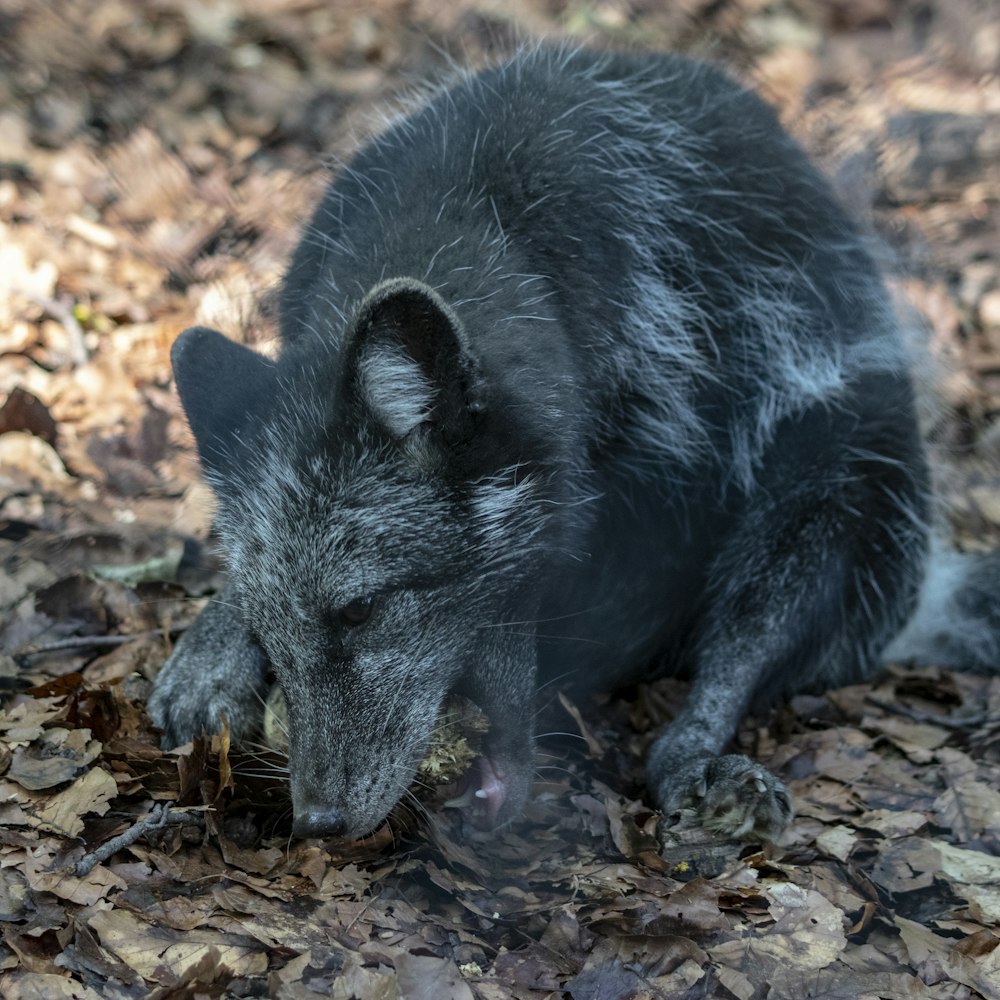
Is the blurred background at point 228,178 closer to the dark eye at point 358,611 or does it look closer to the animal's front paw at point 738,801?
the dark eye at point 358,611

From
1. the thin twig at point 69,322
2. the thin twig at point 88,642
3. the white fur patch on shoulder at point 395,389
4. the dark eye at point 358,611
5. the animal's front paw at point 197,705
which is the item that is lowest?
the animal's front paw at point 197,705

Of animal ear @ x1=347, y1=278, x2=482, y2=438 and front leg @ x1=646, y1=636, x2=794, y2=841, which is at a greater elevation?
animal ear @ x1=347, y1=278, x2=482, y2=438

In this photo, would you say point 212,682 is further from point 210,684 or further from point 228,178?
point 228,178

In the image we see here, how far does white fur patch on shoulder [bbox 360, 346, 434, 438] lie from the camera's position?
3.38 m

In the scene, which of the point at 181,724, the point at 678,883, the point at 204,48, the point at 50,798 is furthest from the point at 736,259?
the point at 204,48

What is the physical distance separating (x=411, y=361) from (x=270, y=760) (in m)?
1.49

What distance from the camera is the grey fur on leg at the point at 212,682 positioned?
13.5ft

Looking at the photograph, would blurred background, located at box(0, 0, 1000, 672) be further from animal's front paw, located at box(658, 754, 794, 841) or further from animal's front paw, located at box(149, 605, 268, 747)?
animal's front paw, located at box(658, 754, 794, 841)

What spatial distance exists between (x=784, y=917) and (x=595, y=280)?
7.36 ft

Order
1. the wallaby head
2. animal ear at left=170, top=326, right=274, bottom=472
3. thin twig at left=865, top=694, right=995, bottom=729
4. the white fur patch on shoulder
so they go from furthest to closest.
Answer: thin twig at left=865, top=694, right=995, bottom=729 → animal ear at left=170, top=326, right=274, bottom=472 → the wallaby head → the white fur patch on shoulder

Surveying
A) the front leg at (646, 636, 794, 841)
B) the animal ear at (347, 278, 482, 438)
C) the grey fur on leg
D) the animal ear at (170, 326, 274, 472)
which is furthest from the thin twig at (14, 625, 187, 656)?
the front leg at (646, 636, 794, 841)

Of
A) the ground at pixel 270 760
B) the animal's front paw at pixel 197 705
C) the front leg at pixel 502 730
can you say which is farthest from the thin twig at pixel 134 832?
the front leg at pixel 502 730

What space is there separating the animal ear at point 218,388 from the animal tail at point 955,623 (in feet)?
10.4

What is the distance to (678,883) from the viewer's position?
3.59m
